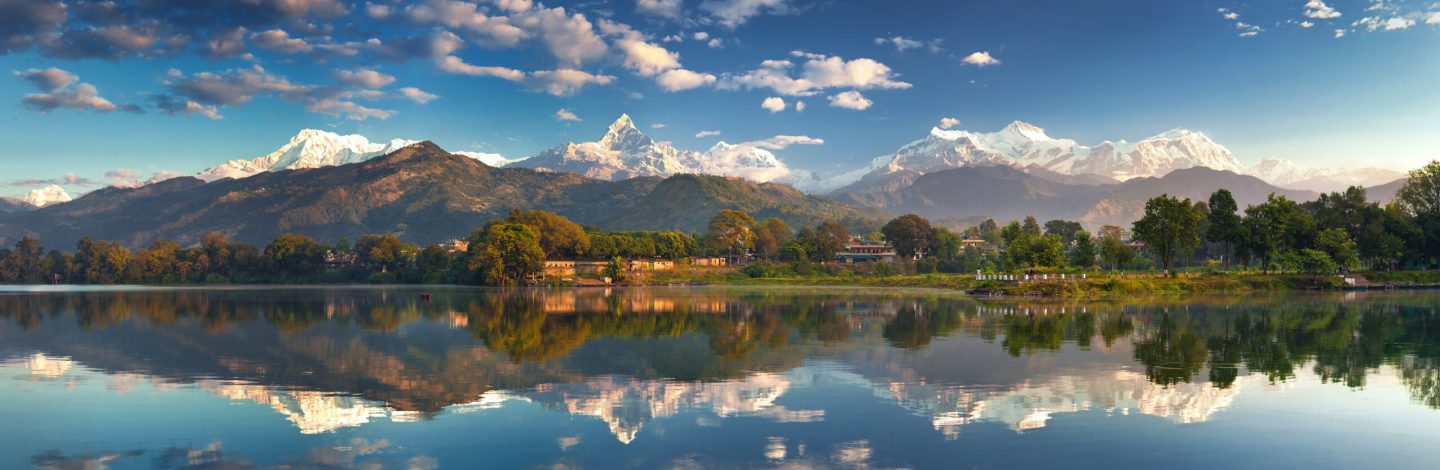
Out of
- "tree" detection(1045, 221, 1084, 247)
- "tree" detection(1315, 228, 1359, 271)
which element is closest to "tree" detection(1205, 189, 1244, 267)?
"tree" detection(1315, 228, 1359, 271)

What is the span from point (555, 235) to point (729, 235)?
143 ft

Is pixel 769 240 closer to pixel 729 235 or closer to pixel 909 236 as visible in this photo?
pixel 729 235

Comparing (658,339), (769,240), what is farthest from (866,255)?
(658,339)

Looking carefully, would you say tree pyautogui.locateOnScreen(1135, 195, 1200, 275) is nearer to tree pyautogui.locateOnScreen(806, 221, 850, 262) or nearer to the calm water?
the calm water

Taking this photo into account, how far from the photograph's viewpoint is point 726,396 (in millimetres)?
21781

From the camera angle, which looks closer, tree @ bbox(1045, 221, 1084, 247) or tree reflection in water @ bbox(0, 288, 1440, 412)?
tree reflection in water @ bbox(0, 288, 1440, 412)

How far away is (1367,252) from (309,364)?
11209cm

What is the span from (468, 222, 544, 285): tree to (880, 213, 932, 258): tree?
2791 inches

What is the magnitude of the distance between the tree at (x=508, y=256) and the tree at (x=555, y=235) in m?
13.8

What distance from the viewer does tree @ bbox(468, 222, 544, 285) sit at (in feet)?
420

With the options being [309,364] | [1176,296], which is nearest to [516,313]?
[309,364]

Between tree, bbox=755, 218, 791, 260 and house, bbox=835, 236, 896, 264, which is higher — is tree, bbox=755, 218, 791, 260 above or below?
above

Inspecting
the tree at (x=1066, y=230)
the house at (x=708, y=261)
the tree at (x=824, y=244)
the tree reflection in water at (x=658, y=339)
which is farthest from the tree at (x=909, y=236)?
the tree reflection in water at (x=658, y=339)

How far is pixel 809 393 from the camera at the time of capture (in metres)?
22.4
